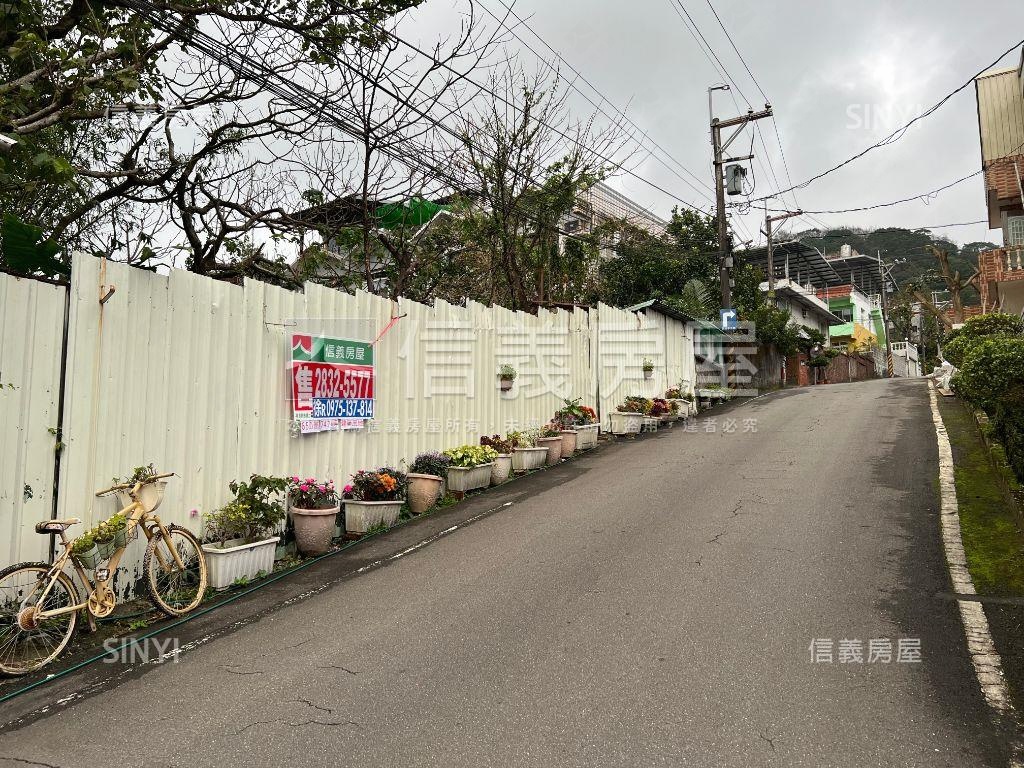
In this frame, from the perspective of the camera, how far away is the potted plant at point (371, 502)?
758 centimetres

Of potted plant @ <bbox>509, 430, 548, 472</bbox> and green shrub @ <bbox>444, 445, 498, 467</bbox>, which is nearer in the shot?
green shrub @ <bbox>444, 445, 498, 467</bbox>

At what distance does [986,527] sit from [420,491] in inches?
253

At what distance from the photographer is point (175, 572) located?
18.1ft

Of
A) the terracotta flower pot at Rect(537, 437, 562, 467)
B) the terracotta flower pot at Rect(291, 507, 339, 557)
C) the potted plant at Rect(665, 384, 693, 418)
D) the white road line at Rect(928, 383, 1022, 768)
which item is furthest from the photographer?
the potted plant at Rect(665, 384, 693, 418)

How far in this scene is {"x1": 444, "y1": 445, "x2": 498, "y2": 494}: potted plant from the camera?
9.41 meters

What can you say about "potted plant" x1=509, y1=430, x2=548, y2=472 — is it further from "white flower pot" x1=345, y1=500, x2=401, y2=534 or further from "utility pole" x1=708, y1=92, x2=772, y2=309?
"utility pole" x1=708, y1=92, x2=772, y2=309

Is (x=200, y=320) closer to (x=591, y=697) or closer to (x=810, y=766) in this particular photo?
(x=591, y=697)

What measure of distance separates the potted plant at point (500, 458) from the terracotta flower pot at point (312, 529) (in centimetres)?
357

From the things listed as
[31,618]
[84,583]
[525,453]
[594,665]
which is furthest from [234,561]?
[525,453]

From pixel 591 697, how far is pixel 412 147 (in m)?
9.57

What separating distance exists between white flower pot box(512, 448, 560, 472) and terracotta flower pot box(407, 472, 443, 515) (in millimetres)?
2639

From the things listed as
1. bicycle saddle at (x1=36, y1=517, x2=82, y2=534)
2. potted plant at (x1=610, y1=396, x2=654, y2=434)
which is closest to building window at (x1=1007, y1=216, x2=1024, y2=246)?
potted plant at (x1=610, y1=396, x2=654, y2=434)

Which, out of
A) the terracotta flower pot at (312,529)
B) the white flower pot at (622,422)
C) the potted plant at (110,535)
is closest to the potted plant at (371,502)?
the terracotta flower pot at (312,529)

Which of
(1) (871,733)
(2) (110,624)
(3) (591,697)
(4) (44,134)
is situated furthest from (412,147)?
(1) (871,733)
